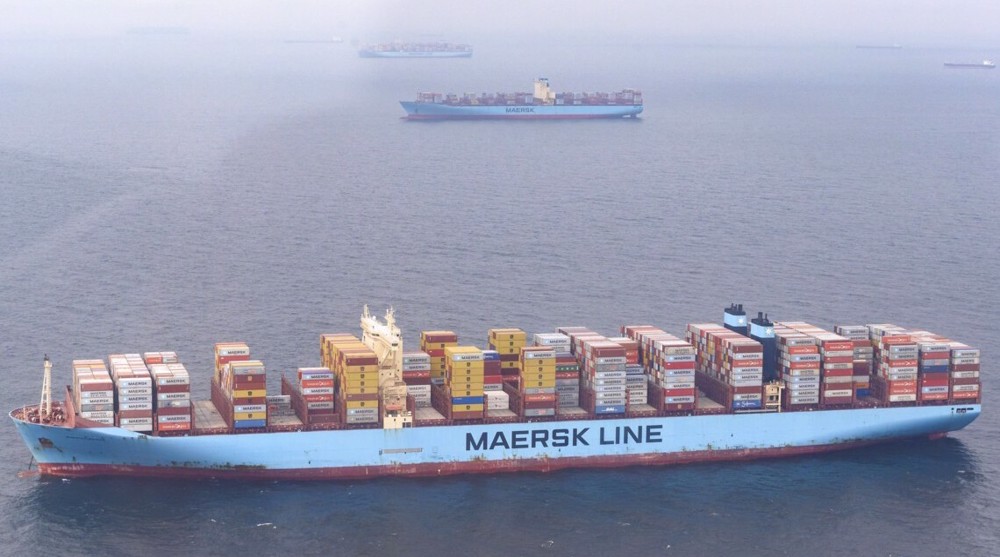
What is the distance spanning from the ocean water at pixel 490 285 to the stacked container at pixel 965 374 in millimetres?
2911

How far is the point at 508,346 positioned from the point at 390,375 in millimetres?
8306

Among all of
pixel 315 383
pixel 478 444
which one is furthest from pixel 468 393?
pixel 315 383

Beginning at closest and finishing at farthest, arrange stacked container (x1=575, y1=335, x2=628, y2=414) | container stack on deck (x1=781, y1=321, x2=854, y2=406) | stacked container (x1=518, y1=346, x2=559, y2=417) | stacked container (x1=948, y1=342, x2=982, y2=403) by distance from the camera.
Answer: stacked container (x1=518, y1=346, x2=559, y2=417) → stacked container (x1=575, y1=335, x2=628, y2=414) → container stack on deck (x1=781, y1=321, x2=854, y2=406) → stacked container (x1=948, y1=342, x2=982, y2=403)

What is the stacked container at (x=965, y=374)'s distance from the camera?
80.4m

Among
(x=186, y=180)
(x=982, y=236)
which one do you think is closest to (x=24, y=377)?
(x=186, y=180)

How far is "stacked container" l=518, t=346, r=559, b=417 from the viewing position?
7506 cm

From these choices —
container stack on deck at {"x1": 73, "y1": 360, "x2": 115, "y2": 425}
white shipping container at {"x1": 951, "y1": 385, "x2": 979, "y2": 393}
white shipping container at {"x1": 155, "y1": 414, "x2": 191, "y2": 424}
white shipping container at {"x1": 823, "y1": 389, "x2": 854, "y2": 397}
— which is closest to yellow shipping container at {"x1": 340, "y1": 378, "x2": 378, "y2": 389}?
white shipping container at {"x1": 155, "y1": 414, "x2": 191, "y2": 424}

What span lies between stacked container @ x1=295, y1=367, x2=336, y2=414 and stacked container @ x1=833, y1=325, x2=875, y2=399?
97.8ft

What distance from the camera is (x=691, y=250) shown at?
409 feet

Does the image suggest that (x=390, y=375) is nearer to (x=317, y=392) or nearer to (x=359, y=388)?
(x=359, y=388)

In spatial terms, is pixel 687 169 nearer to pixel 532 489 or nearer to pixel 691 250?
pixel 691 250

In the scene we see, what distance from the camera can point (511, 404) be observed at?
7675 centimetres

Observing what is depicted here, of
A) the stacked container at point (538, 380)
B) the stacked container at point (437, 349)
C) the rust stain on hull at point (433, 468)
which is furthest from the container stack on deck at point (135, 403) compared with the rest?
the stacked container at point (538, 380)

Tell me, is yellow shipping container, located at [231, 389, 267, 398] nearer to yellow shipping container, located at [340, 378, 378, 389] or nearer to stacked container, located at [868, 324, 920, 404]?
yellow shipping container, located at [340, 378, 378, 389]
